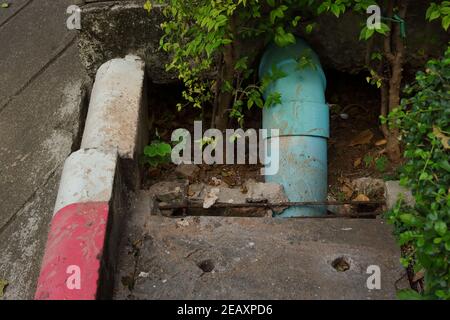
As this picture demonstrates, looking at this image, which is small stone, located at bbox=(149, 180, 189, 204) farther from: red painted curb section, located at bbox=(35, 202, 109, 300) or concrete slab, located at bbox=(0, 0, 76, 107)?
concrete slab, located at bbox=(0, 0, 76, 107)

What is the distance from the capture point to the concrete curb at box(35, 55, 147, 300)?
8.54ft

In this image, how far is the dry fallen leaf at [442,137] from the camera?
2318mm

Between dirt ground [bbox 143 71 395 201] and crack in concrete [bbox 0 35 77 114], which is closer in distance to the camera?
dirt ground [bbox 143 71 395 201]

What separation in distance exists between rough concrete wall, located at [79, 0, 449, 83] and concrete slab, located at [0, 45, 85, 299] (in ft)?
1.51

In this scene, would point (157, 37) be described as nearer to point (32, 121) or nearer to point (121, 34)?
point (121, 34)

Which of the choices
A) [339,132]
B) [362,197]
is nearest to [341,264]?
[362,197]

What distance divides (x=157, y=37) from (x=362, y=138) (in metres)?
1.64

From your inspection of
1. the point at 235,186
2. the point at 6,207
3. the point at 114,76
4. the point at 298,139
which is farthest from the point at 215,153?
the point at 6,207

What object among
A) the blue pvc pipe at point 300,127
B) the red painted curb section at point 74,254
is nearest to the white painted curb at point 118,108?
the red painted curb section at point 74,254

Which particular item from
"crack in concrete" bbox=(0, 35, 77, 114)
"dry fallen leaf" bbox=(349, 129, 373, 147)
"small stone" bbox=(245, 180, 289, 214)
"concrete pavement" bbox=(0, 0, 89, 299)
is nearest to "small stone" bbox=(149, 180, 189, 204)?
"small stone" bbox=(245, 180, 289, 214)

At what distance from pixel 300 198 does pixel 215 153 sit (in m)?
0.73

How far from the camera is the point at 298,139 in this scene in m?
3.56

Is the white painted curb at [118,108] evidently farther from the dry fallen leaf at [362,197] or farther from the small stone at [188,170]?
the dry fallen leaf at [362,197]

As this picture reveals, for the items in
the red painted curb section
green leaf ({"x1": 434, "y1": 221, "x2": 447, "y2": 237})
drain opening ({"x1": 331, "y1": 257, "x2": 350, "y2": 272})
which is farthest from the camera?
drain opening ({"x1": 331, "y1": 257, "x2": 350, "y2": 272})
